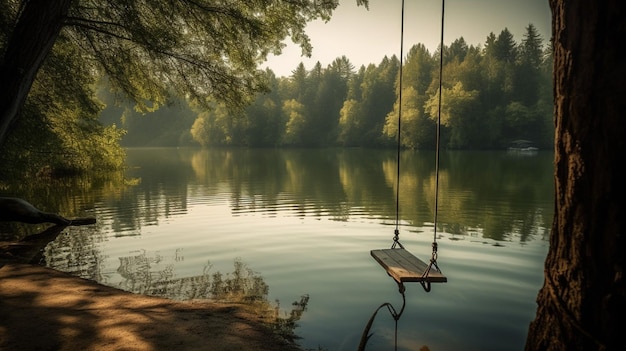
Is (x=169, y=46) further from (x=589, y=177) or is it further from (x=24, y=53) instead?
(x=589, y=177)

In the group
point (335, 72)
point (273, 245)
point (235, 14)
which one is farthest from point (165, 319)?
point (335, 72)

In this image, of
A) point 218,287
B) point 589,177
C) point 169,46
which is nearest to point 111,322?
point 218,287

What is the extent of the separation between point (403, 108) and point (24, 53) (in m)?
73.7

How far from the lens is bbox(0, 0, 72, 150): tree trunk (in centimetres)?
602

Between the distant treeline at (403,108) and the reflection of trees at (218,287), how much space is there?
39.9 meters

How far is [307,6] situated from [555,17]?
733cm

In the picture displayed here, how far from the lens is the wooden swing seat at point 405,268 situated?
5.00m

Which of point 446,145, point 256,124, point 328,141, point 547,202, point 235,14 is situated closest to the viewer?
point 235,14

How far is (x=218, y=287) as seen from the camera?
25.7 feet

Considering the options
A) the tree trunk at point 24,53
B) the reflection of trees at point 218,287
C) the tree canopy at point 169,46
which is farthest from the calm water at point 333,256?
→ the tree canopy at point 169,46

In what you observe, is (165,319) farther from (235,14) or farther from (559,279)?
(235,14)

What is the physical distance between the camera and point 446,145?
7331cm

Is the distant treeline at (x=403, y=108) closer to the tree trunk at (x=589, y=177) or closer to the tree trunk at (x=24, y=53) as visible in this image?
the tree trunk at (x=24, y=53)

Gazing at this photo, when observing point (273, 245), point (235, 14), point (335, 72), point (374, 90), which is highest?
point (335, 72)
